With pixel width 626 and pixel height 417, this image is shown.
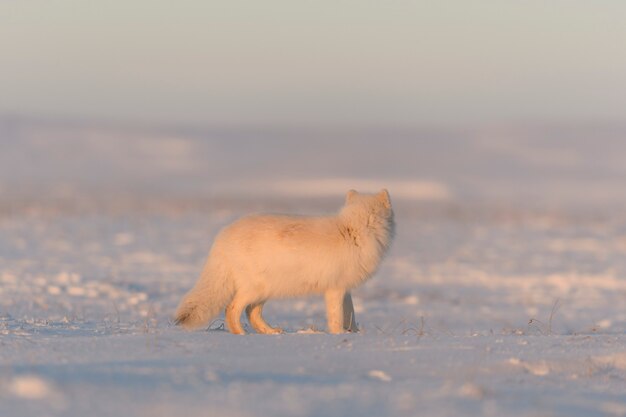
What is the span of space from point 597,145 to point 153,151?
38072 millimetres

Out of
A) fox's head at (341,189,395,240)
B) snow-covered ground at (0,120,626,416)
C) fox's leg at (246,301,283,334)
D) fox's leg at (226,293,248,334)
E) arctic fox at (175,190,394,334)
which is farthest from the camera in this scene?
fox's leg at (246,301,283,334)

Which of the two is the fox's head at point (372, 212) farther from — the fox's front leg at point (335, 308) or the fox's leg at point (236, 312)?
the fox's leg at point (236, 312)

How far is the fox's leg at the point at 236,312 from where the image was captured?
7266mm

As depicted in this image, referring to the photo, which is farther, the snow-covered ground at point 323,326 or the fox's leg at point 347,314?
the fox's leg at point 347,314

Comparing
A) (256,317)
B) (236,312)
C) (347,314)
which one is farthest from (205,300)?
(347,314)

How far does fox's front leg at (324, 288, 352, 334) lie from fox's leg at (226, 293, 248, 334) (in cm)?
62

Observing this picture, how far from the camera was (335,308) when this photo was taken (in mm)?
7312

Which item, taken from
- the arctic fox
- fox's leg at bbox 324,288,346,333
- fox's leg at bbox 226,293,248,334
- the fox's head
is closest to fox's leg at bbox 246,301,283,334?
the arctic fox

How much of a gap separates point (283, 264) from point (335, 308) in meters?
0.56

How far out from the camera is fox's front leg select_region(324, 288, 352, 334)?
23.9 ft

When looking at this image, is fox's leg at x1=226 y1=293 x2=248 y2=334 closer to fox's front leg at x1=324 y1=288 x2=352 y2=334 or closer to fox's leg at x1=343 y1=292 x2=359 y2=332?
fox's front leg at x1=324 y1=288 x2=352 y2=334

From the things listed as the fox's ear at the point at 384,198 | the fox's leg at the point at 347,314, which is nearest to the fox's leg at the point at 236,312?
the fox's leg at the point at 347,314

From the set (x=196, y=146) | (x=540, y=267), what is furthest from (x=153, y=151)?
(x=540, y=267)

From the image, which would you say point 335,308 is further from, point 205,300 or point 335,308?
point 205,300
